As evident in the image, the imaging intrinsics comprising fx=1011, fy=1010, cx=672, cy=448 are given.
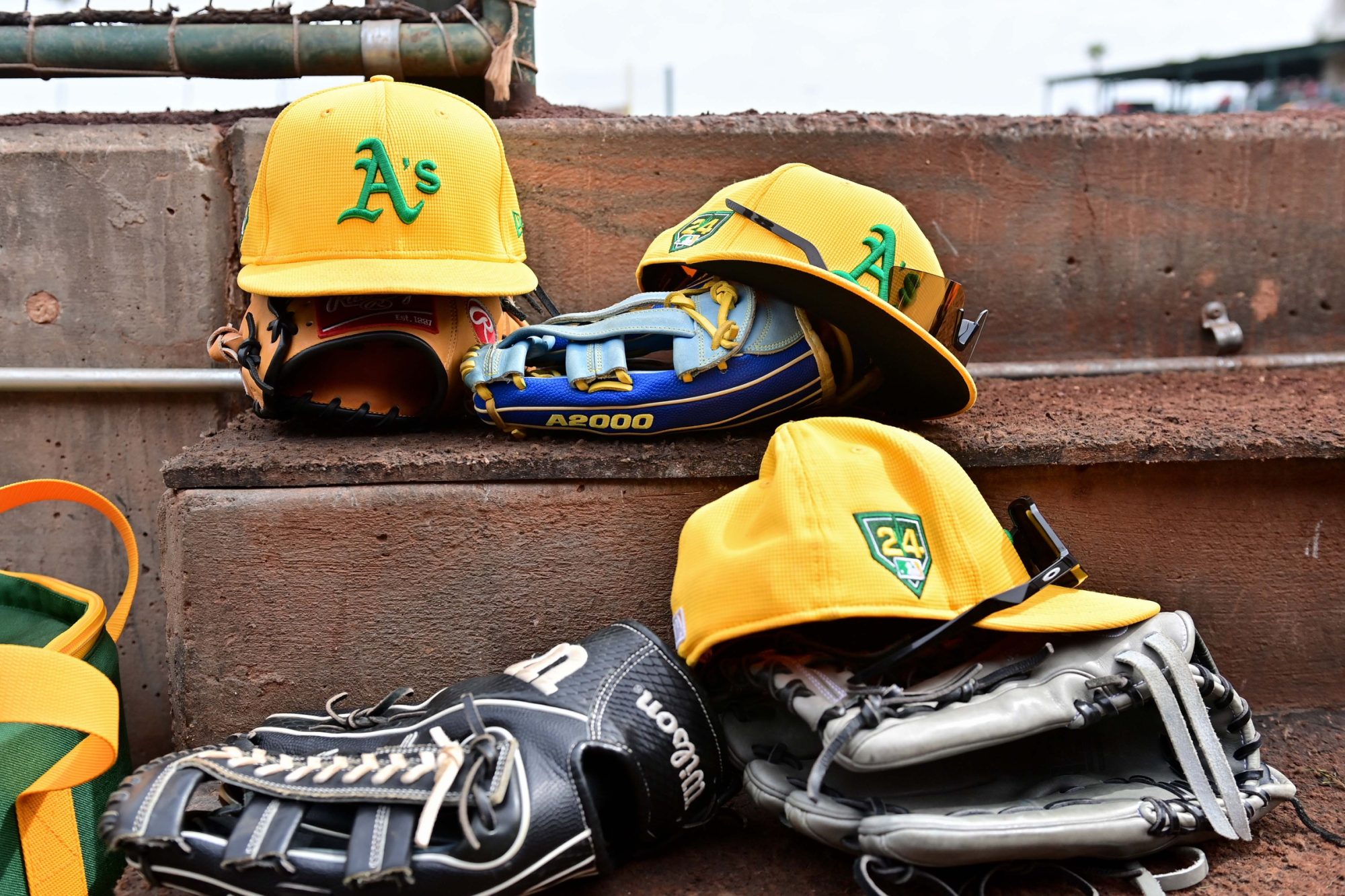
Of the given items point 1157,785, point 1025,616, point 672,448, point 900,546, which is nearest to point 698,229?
point 672,448

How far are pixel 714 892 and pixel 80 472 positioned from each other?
63.5 inches

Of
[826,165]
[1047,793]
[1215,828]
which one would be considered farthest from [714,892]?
[826,165]

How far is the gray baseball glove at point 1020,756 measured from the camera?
1.05 meters

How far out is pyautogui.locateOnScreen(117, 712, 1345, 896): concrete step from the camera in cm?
111

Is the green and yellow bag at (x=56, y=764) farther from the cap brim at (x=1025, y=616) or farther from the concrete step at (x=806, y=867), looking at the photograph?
the cap brim at (x=1025, y=616)

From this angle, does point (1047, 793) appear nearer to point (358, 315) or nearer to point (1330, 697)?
point (1330, 697)

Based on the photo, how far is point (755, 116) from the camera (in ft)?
6.75

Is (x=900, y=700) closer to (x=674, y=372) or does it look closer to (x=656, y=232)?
(x=674, y=372)

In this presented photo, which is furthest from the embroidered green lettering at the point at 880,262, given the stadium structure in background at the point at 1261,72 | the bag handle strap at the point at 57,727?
the stadium structure in background at the point at 1261,72

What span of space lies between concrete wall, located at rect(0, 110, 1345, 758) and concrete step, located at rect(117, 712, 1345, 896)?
1.07 metres

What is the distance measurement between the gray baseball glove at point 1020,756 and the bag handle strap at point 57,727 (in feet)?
2.66

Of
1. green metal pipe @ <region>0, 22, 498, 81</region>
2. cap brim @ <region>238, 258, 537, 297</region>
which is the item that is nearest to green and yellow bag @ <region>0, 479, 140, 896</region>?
cap brim @ <region>238, 258, 537, 297</region>

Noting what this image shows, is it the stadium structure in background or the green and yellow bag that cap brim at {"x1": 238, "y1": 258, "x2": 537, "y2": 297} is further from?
the stadium structure in background

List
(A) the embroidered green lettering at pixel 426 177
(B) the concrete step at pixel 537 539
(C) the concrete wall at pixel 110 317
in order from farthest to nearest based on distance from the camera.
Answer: (C) the concrete wall at pixel 110 317 → (A) the embroidered green lettering at pixel 426 177 → (B) the concrete step at pixel 537 539
